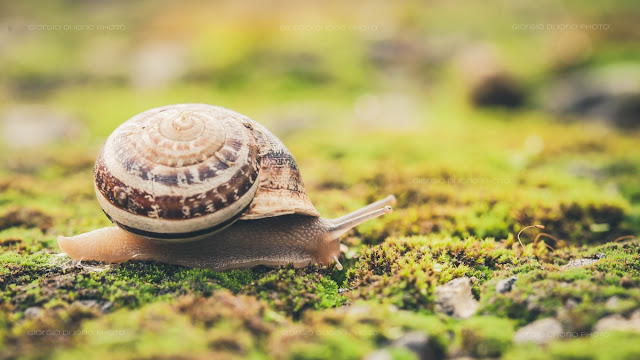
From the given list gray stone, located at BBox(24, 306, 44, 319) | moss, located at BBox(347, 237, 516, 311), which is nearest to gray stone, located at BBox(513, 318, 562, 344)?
moss, located at BBox(347, 237, 516, 311)

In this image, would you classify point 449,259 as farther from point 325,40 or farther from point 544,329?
point 325,40

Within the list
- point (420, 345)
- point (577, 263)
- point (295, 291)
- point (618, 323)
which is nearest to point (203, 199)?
point (295, 291)

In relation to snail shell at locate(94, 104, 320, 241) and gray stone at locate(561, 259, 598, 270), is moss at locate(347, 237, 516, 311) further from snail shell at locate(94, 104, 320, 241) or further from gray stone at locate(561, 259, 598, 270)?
snail shell at locate(94, 104, 320, 241)

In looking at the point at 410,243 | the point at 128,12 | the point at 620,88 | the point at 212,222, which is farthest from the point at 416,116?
the point at 128,12

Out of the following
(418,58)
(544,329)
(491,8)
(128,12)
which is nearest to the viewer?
(544,329)

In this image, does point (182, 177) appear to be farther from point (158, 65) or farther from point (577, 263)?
point (158, 65)

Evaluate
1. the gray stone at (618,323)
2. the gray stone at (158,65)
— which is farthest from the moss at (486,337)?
the gray stone at (158,65)
